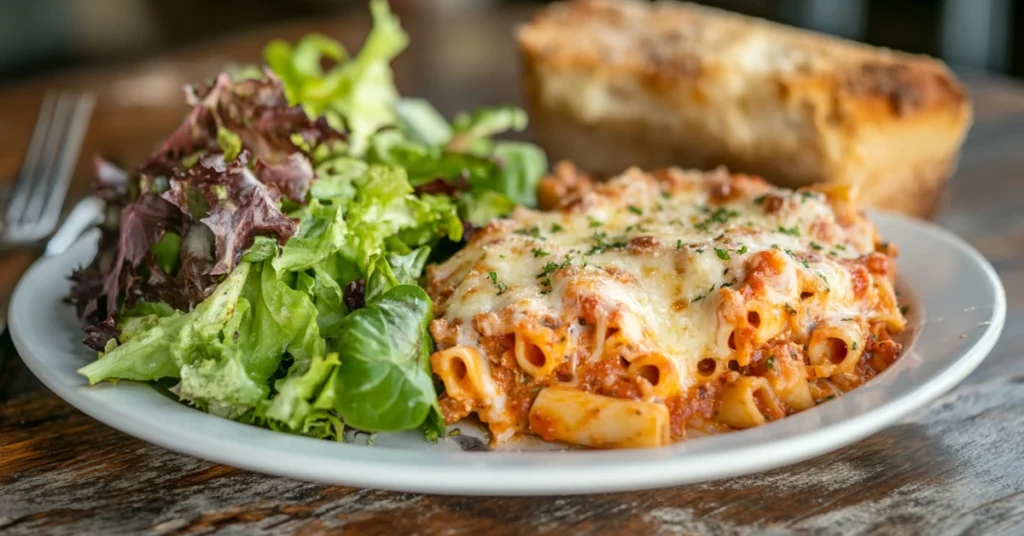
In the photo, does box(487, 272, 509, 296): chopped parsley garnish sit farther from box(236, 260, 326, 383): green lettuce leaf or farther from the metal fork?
the metal fork

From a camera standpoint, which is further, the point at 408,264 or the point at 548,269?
the point at 408,264

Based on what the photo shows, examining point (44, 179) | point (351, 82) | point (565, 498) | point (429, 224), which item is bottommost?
point (565, 498)

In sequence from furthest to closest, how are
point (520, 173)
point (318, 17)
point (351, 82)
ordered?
point (318, 17)
point (351, 82)
point (520, 173)

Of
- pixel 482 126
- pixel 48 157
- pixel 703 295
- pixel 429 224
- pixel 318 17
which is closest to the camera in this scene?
pixel 703 295

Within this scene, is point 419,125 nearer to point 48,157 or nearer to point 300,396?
point 48,157

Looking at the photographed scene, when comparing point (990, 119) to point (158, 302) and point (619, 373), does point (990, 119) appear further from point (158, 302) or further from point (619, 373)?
point (158, 302)

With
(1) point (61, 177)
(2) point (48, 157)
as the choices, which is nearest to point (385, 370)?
(1) point (61, 177)

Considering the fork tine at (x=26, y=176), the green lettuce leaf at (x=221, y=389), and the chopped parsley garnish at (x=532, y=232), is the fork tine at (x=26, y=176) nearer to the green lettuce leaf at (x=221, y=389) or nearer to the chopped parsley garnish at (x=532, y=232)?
the green lettuce leaf at (x=221, y=389)
